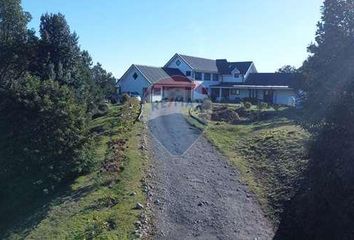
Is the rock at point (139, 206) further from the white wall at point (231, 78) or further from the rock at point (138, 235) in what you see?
the white wall at point (231, 78)

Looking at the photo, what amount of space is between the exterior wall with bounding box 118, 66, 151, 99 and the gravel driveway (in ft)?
97.8

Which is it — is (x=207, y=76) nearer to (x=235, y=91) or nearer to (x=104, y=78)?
(x=235, y=91)

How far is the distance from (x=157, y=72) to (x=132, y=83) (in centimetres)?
418

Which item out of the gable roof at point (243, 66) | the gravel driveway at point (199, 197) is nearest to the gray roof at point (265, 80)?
the gable roof at point (243, 66)

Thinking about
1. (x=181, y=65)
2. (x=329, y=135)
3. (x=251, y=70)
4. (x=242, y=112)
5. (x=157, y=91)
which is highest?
(x=181, y=65)

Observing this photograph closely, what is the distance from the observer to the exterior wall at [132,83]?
5600 centimetres

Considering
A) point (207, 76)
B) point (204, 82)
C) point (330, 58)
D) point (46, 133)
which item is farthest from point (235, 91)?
point (330, 58)

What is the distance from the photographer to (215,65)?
231 feet

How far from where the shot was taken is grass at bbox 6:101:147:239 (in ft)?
50.3

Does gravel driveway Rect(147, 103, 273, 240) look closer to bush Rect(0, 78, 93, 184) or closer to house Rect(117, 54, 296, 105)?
bush Rect(0, 78, 93, 184)

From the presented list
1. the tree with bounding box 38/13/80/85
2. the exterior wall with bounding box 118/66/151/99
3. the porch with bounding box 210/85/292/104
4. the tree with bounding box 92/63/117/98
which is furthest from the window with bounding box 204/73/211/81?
the tree with bounding box 38/13/80/85

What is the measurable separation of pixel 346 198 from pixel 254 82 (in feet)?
174

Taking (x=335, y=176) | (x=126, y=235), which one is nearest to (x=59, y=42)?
(x=126, y=235)

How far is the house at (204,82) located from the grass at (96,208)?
3332 cm
